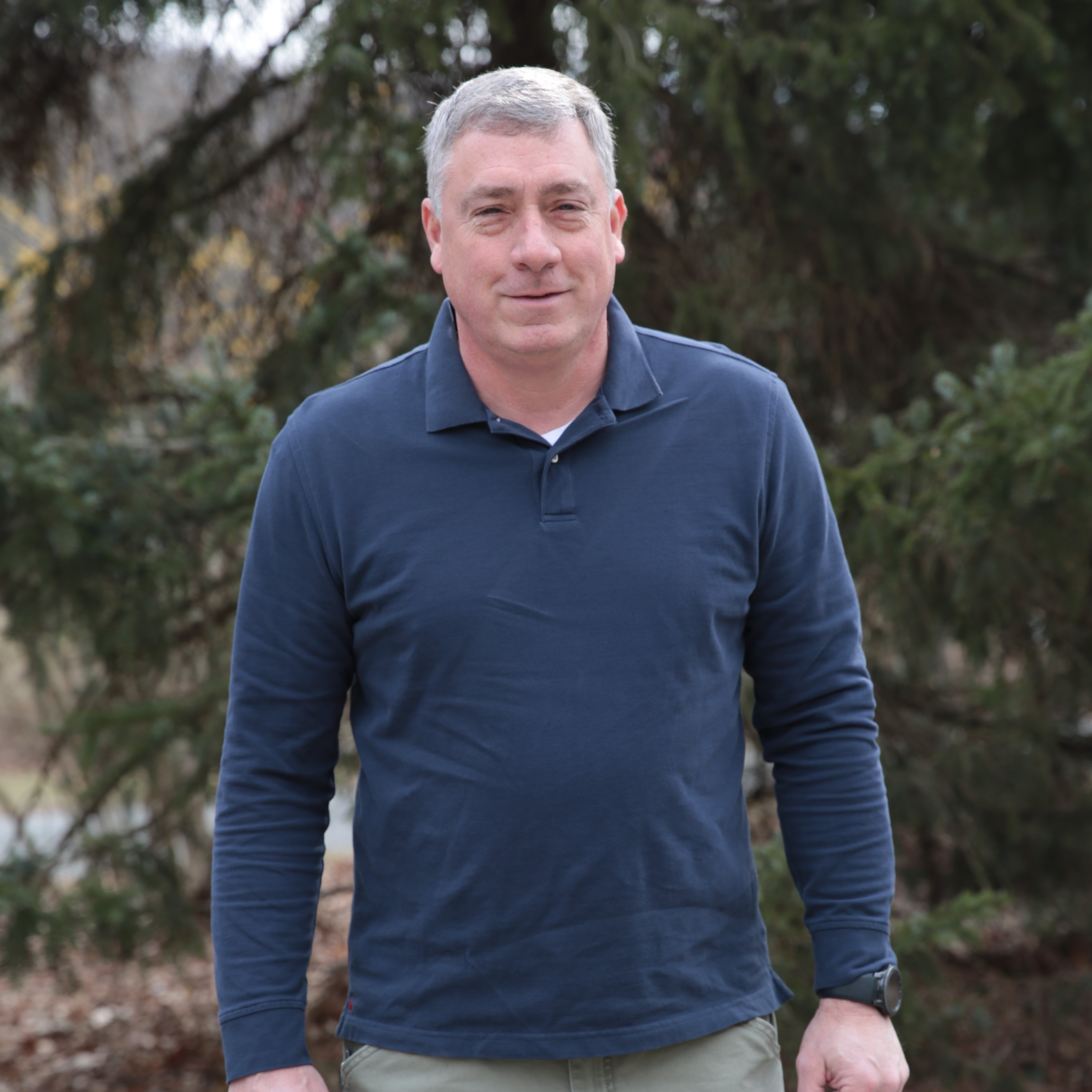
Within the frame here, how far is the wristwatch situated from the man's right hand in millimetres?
728

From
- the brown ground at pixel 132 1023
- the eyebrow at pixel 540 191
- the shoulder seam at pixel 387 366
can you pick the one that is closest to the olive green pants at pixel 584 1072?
the shoulder seam at pixel 387 366

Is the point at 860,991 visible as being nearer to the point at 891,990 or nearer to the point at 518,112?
the point at 891,990

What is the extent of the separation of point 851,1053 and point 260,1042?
32.2 inches

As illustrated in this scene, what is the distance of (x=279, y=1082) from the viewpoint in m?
1.56

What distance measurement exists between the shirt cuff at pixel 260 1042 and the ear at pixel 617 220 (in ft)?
3.89

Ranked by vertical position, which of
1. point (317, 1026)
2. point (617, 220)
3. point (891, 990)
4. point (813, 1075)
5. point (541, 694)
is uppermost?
point (617, 220)

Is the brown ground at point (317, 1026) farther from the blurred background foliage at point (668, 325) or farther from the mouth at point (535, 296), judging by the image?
the mouth at point (535, 296)

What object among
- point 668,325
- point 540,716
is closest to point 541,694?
point 540,716

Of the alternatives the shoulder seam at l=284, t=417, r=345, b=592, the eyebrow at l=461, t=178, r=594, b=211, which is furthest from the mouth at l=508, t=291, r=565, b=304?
the shoulder seam at l=284, t=417, r=345, b=592

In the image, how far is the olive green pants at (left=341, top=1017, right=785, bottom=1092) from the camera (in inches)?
60.6

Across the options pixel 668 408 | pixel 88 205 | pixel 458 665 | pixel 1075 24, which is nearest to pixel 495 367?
pixel 668 408

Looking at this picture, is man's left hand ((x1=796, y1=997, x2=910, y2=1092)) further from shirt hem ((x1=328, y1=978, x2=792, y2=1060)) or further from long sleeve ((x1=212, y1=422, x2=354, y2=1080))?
long sleeve ((x1=212, y1=422, x2=354, y2=1080))

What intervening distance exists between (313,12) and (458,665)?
272cm

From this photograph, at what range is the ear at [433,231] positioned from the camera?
5.59 ft
